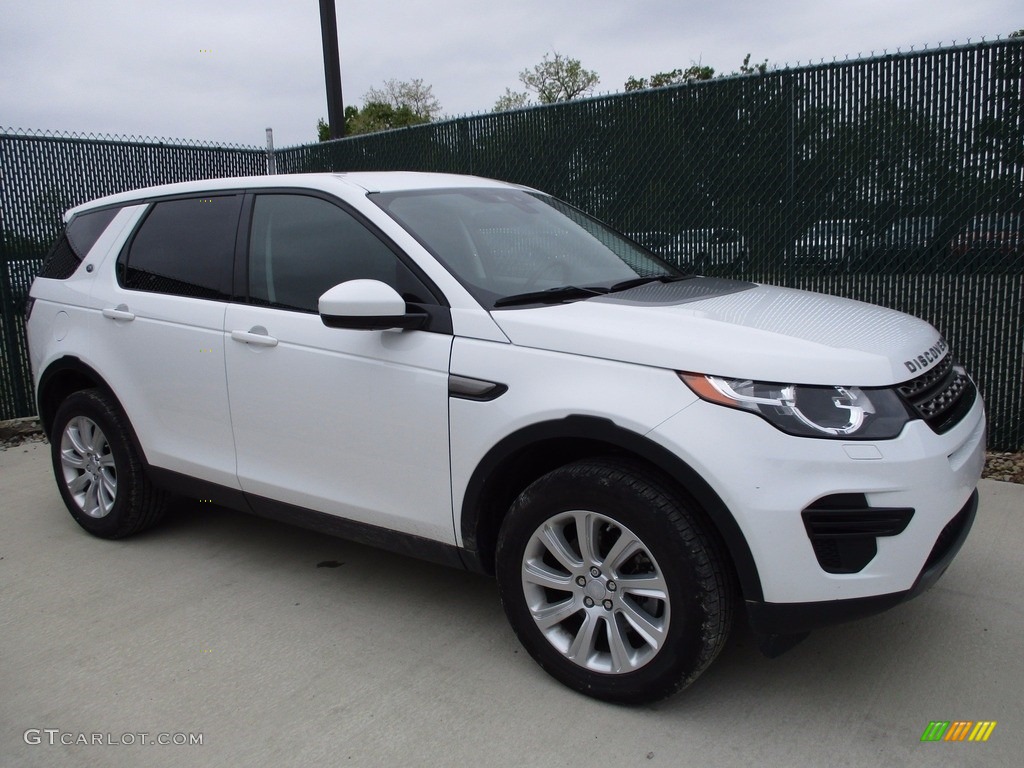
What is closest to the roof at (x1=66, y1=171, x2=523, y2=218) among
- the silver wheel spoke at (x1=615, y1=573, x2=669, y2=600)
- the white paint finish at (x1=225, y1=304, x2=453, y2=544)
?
the white paint finish at (x1=225, y1=304, x2=453, y2=544)

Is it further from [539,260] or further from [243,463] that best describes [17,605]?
[539,260]

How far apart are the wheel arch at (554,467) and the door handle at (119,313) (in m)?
2.13

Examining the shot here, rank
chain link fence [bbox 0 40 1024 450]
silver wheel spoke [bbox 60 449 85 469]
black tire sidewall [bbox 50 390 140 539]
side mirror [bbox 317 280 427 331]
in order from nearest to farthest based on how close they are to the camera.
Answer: side mirror [bbox 317 280 427 331] < black tire sidewall [bbox 50 390 140 539] < silver wheel spoke [bbox 60 449 85 469] < chain link fence [bbox 0 40 1024 450]

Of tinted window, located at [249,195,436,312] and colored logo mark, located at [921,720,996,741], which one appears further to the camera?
tinted window, located at [249,195,436,312]

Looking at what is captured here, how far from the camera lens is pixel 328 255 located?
354 centimetres

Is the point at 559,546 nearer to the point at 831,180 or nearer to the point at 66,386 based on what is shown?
the point at 66,386

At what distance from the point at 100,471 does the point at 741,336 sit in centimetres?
343

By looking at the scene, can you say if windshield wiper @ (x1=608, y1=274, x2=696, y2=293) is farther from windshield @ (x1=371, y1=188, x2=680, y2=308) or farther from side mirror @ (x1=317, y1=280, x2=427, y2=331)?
side mirror @ (x1=317, y1=280, x2=427, y2=331)

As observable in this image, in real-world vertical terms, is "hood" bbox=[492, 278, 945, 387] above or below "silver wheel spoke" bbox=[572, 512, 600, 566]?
above

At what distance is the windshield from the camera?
130 inches

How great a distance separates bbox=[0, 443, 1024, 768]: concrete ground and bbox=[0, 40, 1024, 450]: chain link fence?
1763 millimetres


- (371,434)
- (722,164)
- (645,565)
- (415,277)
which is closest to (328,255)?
(415,277)

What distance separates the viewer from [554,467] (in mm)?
3096

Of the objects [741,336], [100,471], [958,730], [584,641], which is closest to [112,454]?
[100,471]
